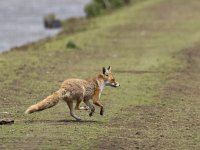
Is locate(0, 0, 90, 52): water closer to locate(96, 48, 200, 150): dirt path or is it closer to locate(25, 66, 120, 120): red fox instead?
locate(96, 48, 200, 150): dirt path

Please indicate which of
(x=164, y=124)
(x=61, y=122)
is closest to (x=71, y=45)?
(x=164, y=124)

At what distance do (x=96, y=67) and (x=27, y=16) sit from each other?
26.9 metres

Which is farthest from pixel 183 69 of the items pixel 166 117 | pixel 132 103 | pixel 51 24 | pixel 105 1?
pixel 105 1

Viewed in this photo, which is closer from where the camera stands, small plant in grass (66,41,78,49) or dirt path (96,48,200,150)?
dirt path (96,48,200,150)

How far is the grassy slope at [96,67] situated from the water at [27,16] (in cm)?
297

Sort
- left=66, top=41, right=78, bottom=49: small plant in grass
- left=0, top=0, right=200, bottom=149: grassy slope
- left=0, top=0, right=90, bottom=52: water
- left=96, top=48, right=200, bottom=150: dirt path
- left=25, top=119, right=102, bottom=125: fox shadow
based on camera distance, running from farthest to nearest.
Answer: left=0, top=0, right=90, bottom=52: water → left=66, top=41, right=78, bottom=49: small plant in grass → left=25, top=119, right=102, bottom=125: fox shadow → left=0, top=0, right=200, bottom=149: grassy slope → left=96, top=48, right=200, bottom=150: dirt path

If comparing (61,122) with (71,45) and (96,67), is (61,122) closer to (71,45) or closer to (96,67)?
(96,67)

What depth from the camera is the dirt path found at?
38.1ft

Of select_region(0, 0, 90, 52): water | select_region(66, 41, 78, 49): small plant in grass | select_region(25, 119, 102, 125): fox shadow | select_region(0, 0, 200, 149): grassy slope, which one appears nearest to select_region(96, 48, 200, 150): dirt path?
select_region(0, 0, 200, 149): grassy slope

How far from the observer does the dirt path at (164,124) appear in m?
11.6

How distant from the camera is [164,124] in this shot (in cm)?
1354

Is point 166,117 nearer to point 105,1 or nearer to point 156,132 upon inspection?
point 156,132

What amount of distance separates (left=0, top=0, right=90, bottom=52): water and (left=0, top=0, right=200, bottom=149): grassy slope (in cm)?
297

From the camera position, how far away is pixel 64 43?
28891 millimetres
